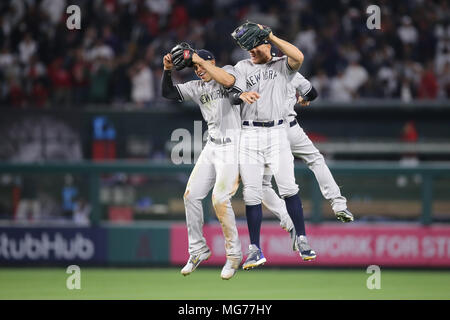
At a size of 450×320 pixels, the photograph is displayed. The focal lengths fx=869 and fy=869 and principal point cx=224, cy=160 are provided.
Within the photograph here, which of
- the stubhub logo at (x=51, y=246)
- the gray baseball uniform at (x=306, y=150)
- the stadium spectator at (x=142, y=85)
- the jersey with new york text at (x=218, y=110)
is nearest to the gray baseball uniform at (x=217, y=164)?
the jersey with new york text at (x=218, y=110)

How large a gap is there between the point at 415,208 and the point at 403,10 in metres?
5.95

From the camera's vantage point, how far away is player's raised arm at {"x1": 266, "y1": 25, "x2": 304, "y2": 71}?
285 inches

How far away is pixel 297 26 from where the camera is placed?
17.2 m

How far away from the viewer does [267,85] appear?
25.0ft

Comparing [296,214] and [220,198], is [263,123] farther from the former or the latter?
[296,214]

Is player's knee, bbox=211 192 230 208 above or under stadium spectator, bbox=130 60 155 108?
under

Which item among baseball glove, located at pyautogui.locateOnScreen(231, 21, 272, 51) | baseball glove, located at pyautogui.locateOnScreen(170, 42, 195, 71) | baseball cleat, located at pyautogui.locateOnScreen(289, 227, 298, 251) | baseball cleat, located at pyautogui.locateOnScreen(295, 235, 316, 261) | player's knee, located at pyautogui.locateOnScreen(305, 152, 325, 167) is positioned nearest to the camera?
baseball glove, located at pyautogui.locateOnScreen(231, 21, 272, 51)

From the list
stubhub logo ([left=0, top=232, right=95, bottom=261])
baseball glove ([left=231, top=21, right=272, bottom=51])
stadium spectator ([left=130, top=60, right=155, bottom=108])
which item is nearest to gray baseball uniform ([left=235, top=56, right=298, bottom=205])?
baseball glove ([left=231, top=21, right=272, bottom=51])

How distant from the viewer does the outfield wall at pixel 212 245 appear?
12742 millimetres

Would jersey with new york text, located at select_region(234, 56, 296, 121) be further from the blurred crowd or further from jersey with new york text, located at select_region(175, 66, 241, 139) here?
the blurred crowd

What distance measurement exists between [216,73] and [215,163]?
0.91m

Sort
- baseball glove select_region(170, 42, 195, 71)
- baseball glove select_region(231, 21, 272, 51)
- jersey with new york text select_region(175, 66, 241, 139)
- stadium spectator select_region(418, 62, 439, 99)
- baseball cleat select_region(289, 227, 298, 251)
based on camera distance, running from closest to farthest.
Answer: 1. baseball glove select_region(231, 21, 272, 51)
2. baseball glove select_region(170, 42, 195, 71)
3. jersey with new york text select_region(175, 66, 241, 139)
4. baseball cleat select_region(289, 227, 298, 251)
5. stadium spectator select_region(418, 62, 439, 99)

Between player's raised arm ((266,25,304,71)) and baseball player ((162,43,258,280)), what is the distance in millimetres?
481
